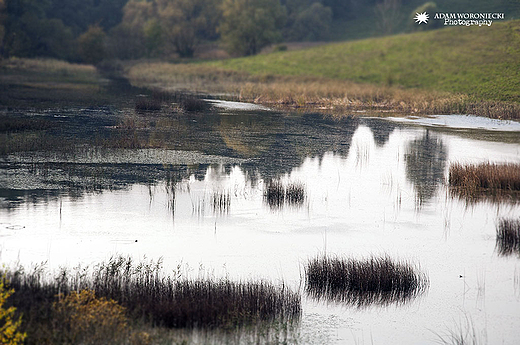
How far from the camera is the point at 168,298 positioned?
8.88m

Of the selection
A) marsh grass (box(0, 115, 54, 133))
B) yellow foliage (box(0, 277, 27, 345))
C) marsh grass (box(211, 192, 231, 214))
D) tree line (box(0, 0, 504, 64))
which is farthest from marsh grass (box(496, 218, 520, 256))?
tree line (box(0, 0, 504, 64))

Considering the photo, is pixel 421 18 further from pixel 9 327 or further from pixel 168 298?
pixel 9 327

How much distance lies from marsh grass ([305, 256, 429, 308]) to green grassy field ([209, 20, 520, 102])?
3578 centimetres

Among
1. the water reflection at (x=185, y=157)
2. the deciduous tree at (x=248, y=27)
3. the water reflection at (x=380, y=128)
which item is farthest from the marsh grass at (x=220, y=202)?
the deciduous tree at (x=248, y=27)

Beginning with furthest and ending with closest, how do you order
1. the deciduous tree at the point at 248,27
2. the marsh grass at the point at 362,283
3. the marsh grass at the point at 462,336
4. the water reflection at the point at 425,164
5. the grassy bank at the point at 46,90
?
the deciduous tree at the point at 248,27, the grassy bank at the point at 46,90, the water reflection at the point at 425,164, the marsh grass at the point at 362,283, the marsh grass at the point at 462,336

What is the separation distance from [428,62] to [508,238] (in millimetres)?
47075

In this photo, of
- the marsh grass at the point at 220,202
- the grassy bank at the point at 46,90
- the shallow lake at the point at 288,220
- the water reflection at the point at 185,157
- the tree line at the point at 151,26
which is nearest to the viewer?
the shallow lake at the point at 288,220

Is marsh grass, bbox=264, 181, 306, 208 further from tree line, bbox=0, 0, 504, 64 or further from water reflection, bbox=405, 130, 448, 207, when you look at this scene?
tree line, bbox=0, 0, 504, 64

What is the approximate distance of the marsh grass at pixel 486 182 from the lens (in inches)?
674

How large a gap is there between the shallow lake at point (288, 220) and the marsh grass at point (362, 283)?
210 millimetres

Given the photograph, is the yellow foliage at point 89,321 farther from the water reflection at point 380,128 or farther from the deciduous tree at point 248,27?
the deciduous tree at point 248,27

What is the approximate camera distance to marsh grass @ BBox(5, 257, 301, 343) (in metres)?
8.13

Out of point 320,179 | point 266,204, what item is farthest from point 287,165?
point 266,204

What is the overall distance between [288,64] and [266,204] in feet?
178
